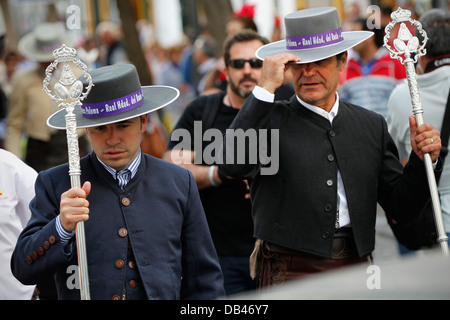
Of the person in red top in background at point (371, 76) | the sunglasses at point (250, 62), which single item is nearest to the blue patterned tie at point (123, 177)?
the sunglasses at point (250, 62)

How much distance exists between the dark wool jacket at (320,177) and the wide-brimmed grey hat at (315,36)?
0.99 ft

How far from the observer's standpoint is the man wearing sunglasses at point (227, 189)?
219 inches

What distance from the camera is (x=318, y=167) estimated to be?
165 inches

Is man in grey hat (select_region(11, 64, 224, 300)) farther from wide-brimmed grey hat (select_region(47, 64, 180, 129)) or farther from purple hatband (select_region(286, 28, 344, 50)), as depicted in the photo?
purple hatband (select_region(286, 28, 344, 50))

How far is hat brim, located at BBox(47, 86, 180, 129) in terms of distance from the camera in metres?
3.72

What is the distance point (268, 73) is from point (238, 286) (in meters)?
1.92

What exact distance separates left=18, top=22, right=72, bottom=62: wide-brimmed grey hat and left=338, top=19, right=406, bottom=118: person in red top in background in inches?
130

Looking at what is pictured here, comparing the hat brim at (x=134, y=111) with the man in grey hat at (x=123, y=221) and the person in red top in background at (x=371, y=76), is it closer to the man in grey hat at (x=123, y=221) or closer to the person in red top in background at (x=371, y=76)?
the man in grey hat at (x=123, y=221)

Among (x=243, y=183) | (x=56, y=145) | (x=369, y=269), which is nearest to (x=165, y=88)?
(x=243, y=183)

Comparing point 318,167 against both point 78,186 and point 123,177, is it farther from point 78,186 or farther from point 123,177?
point 78,186

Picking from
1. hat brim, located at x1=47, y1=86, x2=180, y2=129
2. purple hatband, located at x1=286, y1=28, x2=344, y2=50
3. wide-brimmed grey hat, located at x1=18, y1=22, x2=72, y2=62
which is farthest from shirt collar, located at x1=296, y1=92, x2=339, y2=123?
wide-brimmed grey hat, located at x1=18, y1=22, x2=72, y2=62

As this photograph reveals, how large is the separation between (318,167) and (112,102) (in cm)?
114

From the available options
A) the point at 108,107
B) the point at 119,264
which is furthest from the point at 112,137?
the point at 119,264
